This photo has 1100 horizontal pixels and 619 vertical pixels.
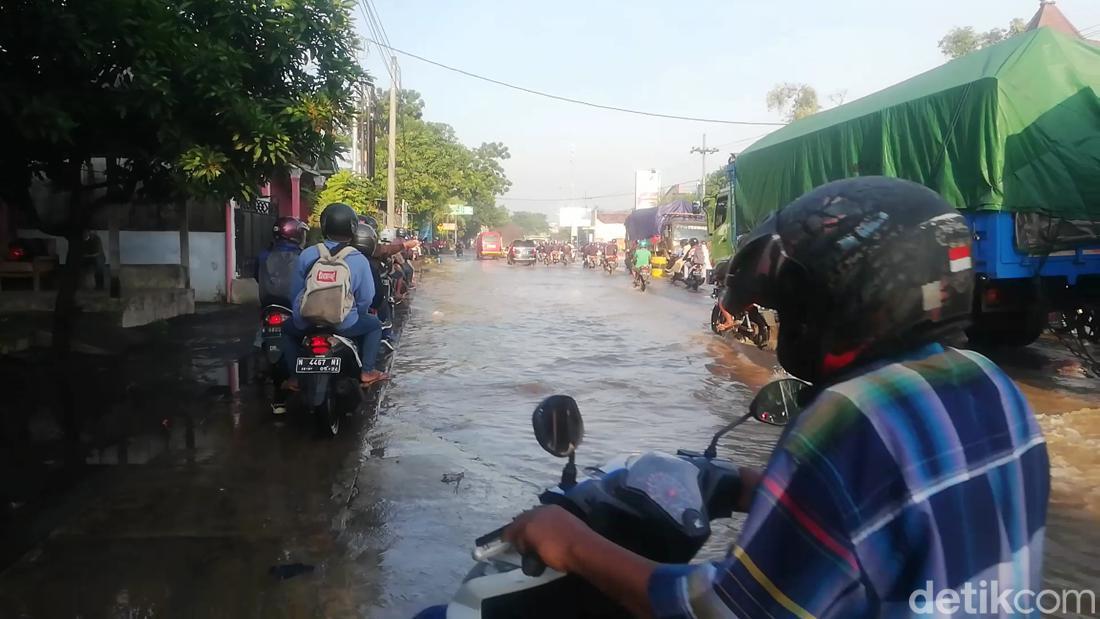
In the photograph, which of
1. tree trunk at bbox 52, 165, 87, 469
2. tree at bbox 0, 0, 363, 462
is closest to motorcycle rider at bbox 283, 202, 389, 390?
tree at bbox 0, 0, 363, 462

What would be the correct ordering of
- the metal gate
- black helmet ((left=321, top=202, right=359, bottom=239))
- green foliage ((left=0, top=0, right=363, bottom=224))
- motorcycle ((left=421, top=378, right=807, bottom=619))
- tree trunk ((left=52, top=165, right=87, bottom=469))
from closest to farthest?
motorcycle ((left=421, top=378, right=807, bottom=619)) → black helmet ((left=321, top=202, right=359, bottom=239)) → green foliage ((left=0, top=0, right=363, bottom=224)) → tree trunk ((left=52, top=165, right=87, bottom=469)) → the metal gate

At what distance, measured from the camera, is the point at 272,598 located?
3668mm

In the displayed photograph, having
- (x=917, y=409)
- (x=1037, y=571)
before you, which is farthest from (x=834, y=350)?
(x=1037, y=571)

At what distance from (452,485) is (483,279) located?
23945 mm

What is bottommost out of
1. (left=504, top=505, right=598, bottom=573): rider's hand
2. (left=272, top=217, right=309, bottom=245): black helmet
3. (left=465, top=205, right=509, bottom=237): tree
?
(left=504, top=505, right=598, bottom=573): rider's hand

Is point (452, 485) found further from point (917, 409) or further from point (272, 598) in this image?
point (917, 409)

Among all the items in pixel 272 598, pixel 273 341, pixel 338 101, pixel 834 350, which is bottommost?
pixel 272 598

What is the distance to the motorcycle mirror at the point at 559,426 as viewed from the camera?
78.7 inches

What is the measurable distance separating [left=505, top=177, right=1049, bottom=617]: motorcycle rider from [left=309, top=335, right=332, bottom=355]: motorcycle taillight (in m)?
4.81

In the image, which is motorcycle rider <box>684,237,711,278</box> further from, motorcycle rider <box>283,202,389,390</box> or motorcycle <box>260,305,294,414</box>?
motorcycle rider <box>283,202,389,390</box>

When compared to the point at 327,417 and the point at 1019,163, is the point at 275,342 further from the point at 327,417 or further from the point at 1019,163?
the point at 1019,163

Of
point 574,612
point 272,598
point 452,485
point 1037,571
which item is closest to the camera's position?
point 1037,571

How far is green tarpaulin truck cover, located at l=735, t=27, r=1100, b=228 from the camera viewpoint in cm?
757

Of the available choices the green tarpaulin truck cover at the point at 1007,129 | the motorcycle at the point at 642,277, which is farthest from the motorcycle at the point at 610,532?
the motorcycle at the point at 642,277
